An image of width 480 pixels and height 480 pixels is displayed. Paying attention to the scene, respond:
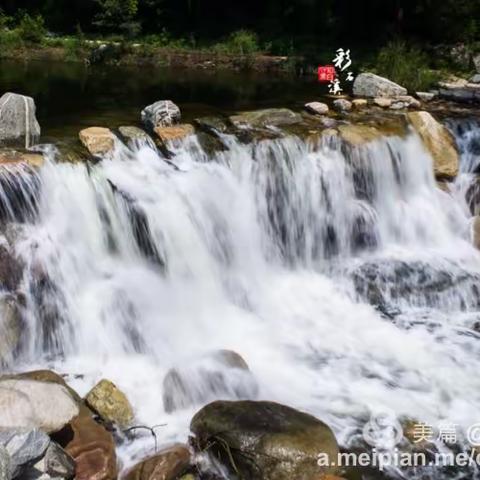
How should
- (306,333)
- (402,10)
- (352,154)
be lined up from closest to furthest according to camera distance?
(306,333), (352,154), (402,10)

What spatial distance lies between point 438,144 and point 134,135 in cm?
479

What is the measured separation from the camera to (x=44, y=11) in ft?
94.5

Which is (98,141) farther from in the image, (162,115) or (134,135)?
(162,115)

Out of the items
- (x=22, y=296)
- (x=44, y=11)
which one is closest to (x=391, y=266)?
(x=22, y=296)

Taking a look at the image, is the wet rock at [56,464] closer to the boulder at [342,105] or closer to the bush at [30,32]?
the boulder at [342,105]

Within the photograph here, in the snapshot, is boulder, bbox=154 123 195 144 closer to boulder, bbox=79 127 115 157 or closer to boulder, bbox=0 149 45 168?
boulder, bbox=79 127 115 157

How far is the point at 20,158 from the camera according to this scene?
22.6 ft

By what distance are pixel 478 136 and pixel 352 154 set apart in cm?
261

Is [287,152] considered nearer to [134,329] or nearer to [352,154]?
[352,154]

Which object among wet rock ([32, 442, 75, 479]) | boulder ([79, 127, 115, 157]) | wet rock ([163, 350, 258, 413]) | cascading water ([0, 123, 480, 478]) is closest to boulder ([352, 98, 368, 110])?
cascading water ([0, 123, 480, 478])

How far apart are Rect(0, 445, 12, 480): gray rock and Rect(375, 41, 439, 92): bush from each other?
38.9 ft

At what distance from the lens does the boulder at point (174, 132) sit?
27.3 feet

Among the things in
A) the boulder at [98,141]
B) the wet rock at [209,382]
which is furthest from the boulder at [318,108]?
the wet rock at [209,382]

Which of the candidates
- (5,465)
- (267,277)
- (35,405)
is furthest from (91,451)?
(267,277)
